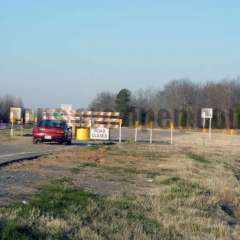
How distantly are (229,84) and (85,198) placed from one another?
12526cm

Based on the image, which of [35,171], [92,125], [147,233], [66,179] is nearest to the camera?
[147,233]

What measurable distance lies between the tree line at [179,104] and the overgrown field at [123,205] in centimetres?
8181

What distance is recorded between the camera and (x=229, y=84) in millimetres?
135625

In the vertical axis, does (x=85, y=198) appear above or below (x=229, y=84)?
below

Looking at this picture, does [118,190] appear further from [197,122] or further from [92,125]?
[197,122]

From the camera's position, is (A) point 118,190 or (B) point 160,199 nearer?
(B) point 160,199

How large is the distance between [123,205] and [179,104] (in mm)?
123249

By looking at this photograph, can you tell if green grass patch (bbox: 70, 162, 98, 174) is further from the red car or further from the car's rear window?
the car's rear window

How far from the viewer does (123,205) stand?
1270 centimetres

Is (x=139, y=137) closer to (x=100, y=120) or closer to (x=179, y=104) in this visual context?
(x=100, y=120)

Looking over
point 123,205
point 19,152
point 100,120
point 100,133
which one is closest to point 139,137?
point 100,120

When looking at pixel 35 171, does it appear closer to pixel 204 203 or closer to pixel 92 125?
pixel 204 203

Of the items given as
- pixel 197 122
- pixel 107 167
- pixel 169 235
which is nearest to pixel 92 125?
pixel 107 167

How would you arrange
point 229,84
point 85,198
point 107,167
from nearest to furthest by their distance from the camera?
point 85,198
point 107,167
point 229,84
